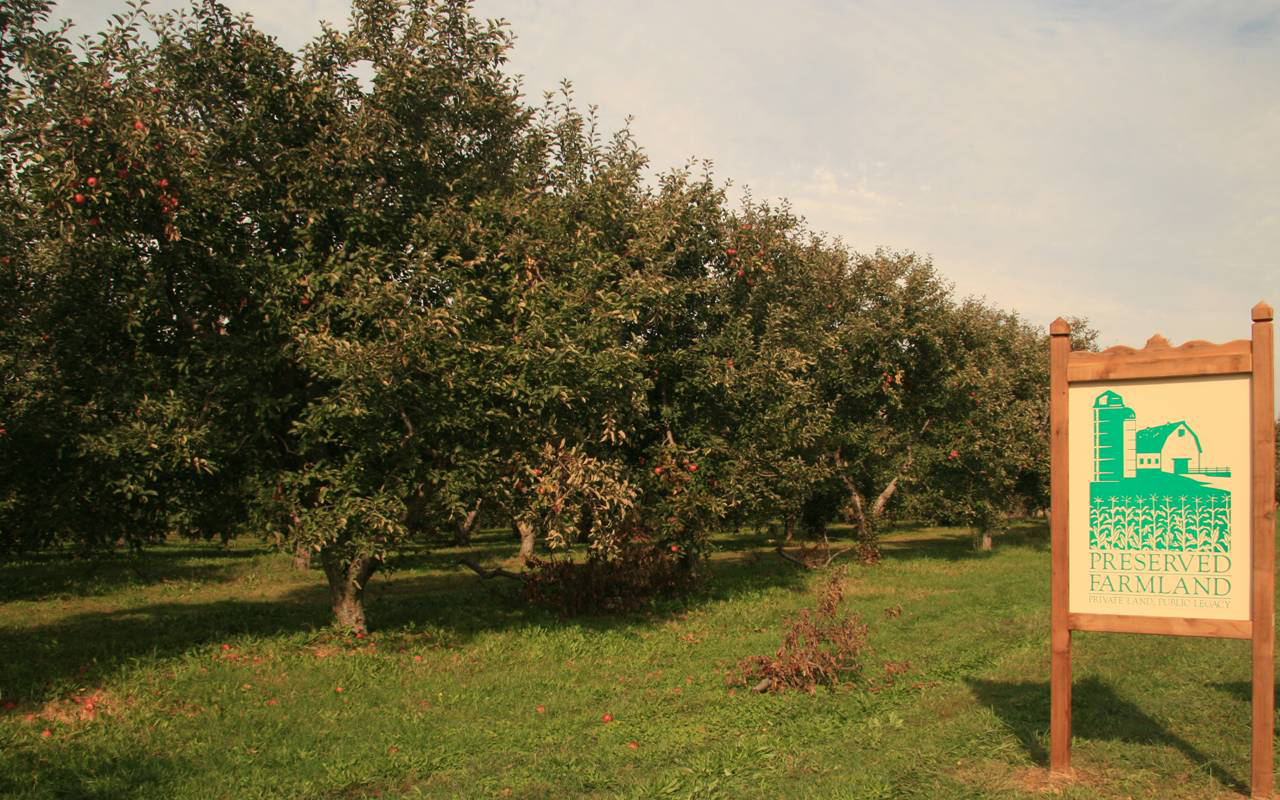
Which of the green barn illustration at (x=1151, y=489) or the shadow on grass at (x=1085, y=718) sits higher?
the green barn illustration at (x=1151, y=489)

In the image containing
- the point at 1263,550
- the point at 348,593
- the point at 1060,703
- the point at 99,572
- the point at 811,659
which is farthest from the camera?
the point at 99,572

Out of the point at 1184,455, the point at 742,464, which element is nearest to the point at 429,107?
the point at 742,464

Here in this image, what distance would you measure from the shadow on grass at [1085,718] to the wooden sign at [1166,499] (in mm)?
902

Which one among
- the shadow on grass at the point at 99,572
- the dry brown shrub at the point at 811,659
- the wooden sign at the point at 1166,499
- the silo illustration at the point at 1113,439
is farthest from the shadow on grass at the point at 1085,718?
the shadow on grass at the point at 99,572

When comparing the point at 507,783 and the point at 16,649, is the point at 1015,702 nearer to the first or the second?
the point at 507,783

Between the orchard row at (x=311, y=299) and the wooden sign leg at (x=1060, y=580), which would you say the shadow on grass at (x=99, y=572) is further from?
the wooden sign leg at (x=1060, y=580)

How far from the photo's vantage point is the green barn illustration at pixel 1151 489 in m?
7.12

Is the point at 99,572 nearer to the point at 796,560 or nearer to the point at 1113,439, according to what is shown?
the point at 796,560

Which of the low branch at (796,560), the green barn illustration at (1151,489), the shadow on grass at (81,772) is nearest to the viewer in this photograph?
the green barn illustration at (1151,489)

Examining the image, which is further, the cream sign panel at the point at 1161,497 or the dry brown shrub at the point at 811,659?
the dry brown shrub at the point at 811,659

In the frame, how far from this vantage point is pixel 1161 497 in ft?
23.9

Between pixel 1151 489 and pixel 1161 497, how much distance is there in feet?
0.31

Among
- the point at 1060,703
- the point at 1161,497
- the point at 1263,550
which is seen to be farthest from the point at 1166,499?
the point at 1060,703

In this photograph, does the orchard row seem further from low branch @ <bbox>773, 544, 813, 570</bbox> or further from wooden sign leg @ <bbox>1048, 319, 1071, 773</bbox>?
low branch @ <bbox>773, 544, 813, 570</bbox>
